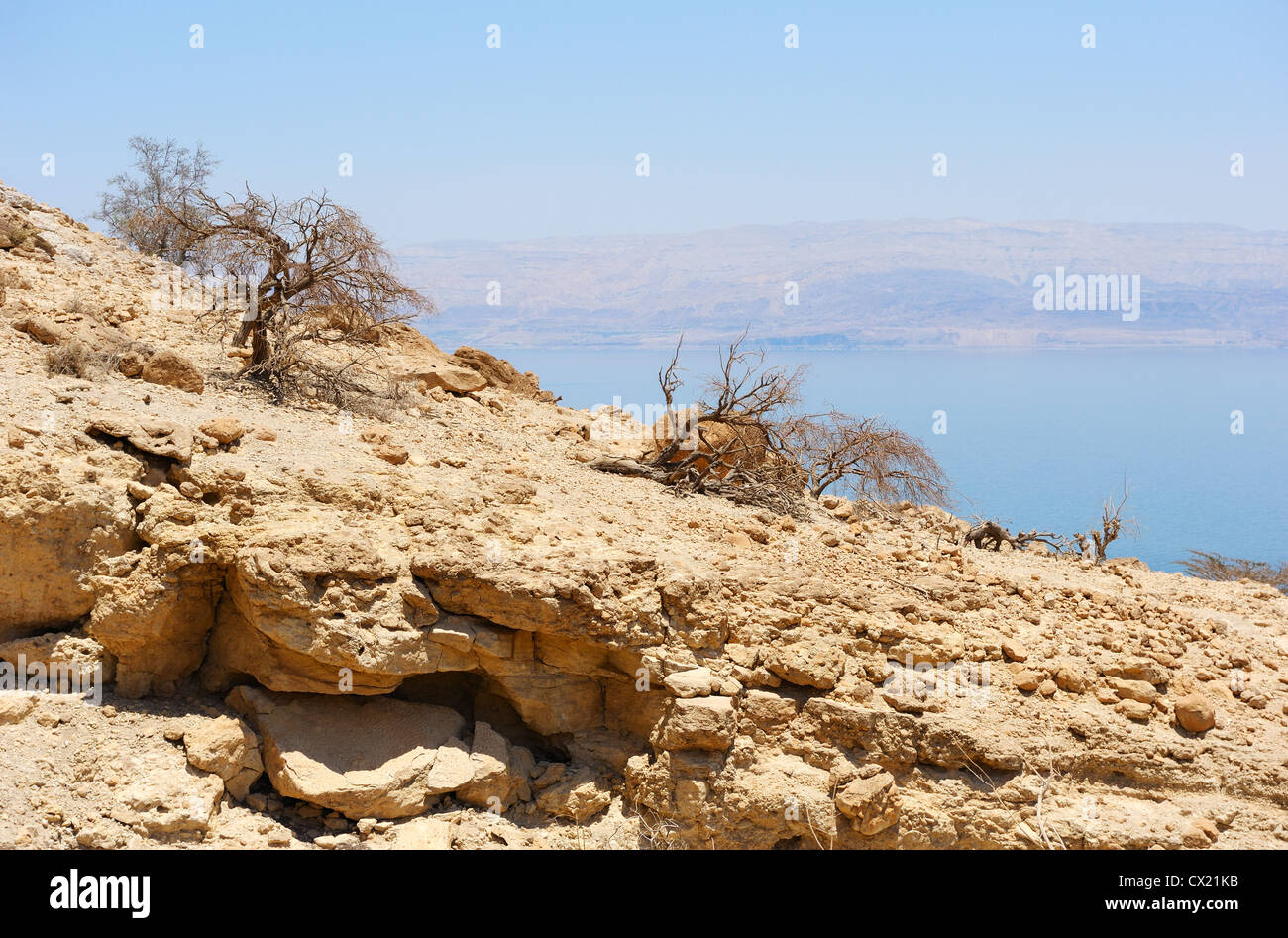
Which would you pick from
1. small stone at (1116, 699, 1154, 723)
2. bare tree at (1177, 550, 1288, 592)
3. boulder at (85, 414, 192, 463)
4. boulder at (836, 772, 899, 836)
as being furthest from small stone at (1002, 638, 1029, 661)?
bare tree at (1177, 550, 1288, 592)

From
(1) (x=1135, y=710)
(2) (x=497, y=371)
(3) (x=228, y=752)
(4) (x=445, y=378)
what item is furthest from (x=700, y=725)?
(2) (x=497, y=371)

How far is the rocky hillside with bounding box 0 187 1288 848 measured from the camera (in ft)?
18.4

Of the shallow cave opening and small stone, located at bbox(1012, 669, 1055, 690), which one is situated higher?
small stone, located at bbox(1012, 669, 1055, 690)

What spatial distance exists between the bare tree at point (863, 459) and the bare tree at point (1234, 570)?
5.13 meters

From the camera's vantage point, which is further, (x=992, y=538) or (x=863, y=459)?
(x=863, y=459)

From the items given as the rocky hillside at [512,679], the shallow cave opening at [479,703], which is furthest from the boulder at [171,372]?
the shallow cave opening at [479,703]

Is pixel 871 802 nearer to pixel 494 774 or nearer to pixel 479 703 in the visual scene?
pixel 494 774

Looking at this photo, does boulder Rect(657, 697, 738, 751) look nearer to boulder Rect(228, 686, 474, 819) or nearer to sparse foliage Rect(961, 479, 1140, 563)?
boulder Rect(228, 686, 474, 819)

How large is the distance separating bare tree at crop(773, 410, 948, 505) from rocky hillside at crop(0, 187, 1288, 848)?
3930 millimetres

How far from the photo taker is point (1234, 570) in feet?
48.4

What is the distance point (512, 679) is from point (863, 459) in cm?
647

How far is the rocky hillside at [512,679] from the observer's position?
5.61 m

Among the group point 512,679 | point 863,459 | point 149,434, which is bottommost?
point 512,679

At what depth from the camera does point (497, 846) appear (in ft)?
19.0
